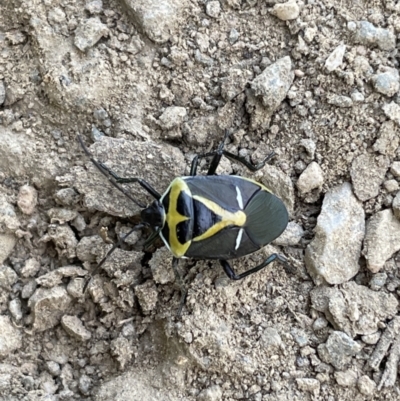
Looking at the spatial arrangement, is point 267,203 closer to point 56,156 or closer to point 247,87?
point 247,87

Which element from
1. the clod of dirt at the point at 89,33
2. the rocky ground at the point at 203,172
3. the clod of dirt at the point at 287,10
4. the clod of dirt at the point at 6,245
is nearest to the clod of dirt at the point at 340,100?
the rocky ground at the point at 203,172

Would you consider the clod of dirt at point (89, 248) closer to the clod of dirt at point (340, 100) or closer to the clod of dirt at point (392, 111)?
the clod of dirt at point (340, 100)

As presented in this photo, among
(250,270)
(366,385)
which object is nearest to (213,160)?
(250,270)

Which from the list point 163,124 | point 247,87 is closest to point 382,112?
point 247,87

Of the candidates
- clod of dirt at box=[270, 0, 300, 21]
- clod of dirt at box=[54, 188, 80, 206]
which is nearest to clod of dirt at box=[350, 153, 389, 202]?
clod of dirt at box=[270, 0, 300, 21]

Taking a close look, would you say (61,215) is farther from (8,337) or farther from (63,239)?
(8,337)
